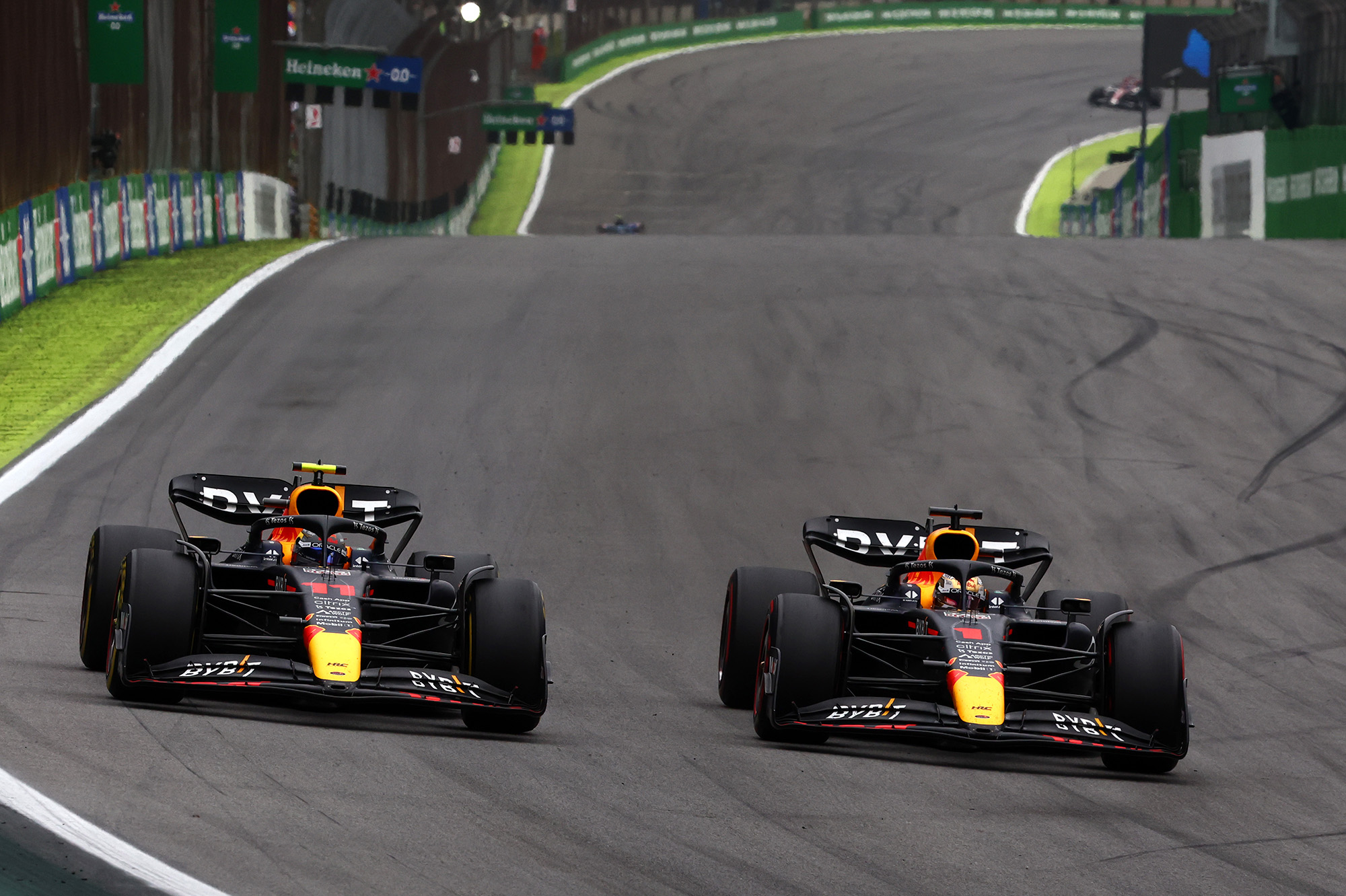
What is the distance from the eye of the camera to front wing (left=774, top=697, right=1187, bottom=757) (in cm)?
870

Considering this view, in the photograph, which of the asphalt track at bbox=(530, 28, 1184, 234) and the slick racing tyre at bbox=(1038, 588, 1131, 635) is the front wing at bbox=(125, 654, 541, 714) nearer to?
the slick racing tyre at bbox=(1038, 588, 1131, 635)

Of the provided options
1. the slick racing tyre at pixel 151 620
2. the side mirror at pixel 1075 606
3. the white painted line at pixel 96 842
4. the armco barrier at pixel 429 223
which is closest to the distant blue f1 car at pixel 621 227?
the armco barrier at pixel 429 223

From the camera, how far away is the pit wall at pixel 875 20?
82.5 meters

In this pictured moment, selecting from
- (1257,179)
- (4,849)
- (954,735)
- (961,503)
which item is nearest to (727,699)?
(954,735)

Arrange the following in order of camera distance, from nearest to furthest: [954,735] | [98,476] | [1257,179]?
[954,735] → [98,476] → [1257,179]

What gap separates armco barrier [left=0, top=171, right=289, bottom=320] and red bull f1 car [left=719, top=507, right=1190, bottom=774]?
1512cm

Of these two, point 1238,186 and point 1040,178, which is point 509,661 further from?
point 1040,178

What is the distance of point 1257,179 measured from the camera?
34.2 m

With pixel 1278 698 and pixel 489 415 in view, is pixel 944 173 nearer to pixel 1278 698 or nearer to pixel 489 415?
pixel 489 415

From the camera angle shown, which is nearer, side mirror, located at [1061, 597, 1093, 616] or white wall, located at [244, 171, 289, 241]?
side mirror, located at [1061, 597, 1093, 616]

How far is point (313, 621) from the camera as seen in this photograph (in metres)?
8.98

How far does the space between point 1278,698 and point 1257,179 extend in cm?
2485

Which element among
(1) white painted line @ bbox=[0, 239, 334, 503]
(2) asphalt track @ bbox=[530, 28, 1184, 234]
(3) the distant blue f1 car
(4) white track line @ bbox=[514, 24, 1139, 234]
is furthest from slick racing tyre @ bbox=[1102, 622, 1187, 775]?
(4) white track line @ bbox=[514, 24, 1139, 234]

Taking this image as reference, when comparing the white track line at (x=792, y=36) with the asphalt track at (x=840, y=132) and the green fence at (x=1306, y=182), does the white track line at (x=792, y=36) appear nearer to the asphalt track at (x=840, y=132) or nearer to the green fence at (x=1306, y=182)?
the asphalt track at (x=840, y=132)
